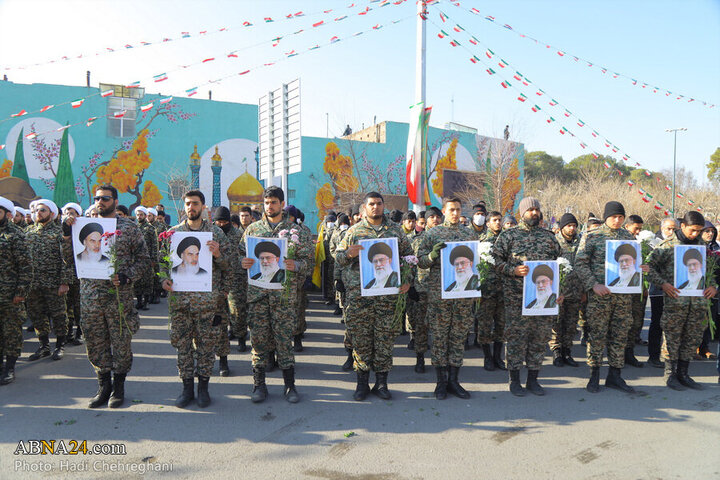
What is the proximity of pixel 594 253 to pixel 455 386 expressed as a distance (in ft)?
8.11

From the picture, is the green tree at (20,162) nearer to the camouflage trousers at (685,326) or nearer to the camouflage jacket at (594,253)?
the camouflage jacket at (594,253)

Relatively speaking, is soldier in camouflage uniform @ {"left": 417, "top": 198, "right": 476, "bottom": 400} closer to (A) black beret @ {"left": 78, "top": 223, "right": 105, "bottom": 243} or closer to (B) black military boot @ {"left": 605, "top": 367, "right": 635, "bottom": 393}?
(B) black military boot @ {"left": 605, "top": 367, "right": 635, "bottom": 393}

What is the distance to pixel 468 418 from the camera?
4609mm

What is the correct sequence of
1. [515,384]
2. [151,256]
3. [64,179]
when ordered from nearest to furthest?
[515,384]
[151,256]
[64,179]

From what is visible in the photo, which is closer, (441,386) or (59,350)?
(441,386)

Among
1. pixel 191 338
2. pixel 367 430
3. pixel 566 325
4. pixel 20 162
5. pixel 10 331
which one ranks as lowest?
pixel 367 430

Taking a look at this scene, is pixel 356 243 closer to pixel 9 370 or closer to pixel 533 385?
pixel 533 385

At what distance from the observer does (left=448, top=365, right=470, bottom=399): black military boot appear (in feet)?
A: 17.1

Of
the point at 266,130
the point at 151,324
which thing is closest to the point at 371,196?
the point at 151,324

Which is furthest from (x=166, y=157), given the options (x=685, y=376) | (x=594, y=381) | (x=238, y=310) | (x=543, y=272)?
(x=685, y=376)

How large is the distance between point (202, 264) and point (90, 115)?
2415 centimetres

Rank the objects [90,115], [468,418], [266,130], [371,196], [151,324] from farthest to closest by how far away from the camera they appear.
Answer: [90,115] < [266,130] < [151,324] < [371,196] < [468,418]

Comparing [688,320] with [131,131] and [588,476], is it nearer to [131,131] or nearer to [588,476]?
[588,476]

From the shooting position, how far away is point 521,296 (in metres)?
5.41
